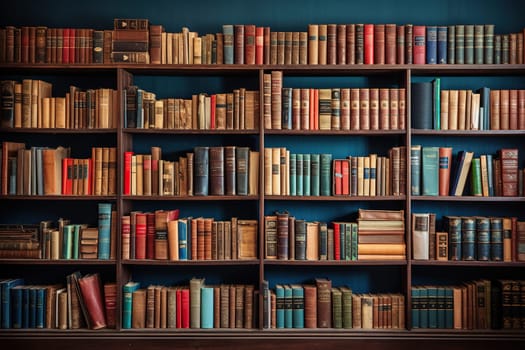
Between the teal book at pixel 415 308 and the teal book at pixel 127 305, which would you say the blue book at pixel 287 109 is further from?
the teal book at pixel 127 305

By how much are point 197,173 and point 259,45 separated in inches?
38.7

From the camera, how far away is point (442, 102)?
10.6ft

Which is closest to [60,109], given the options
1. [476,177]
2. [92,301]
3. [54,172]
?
[54,172]

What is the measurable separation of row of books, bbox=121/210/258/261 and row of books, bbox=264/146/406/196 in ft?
1.20

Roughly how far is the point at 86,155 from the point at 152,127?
2.21 feet

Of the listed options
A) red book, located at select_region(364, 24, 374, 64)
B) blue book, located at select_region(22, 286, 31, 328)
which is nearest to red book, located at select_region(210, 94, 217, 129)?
red book, located at select_region(364, 24, 374, 64)

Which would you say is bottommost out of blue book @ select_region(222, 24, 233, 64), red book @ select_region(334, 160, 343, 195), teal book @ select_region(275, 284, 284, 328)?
teal book @ select_region(275, 284, 284, 328)

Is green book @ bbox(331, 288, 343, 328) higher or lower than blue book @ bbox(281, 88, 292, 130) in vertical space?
lower

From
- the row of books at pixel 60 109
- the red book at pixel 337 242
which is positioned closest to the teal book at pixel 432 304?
the red book at pixel 337 242

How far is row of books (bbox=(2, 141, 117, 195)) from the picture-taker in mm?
3221

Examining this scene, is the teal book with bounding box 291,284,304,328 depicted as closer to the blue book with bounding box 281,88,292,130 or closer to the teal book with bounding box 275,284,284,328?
the teal book with bounding box 275,284,284,328

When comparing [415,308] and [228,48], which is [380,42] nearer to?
[228,48]

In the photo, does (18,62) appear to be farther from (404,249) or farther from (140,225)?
(404,249)

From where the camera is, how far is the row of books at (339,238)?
10.6ft
